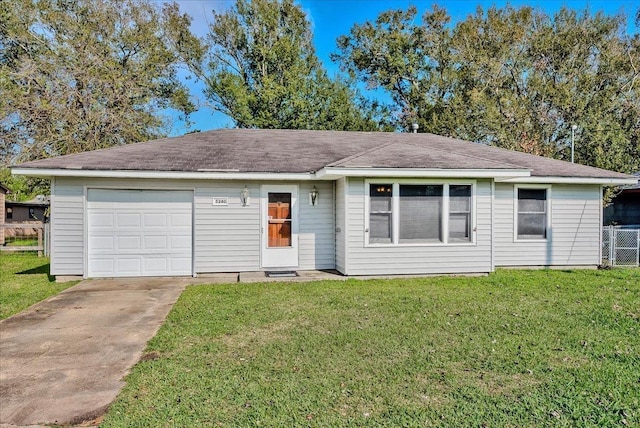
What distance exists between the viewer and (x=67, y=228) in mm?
8508

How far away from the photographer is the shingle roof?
8.46 metres

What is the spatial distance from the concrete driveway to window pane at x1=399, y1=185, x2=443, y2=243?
4952mm

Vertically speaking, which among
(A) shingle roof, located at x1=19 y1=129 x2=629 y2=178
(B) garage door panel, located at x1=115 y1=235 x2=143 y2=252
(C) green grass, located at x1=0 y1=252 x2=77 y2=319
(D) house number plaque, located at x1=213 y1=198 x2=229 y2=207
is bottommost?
(C) green grass, located at x1=0 y1=252 x2=77 y2=319

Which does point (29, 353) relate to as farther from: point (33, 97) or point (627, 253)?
point (33, 97)

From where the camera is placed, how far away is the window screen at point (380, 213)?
8.55m

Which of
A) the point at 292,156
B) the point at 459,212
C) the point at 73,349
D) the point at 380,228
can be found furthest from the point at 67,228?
the point at 459,212

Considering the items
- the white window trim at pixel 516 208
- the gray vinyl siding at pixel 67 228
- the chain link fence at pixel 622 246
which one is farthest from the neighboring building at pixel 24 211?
the chain link fence at pixel 622 246

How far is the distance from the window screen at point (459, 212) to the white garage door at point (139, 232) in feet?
19.6

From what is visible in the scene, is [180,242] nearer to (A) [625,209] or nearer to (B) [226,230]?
(B) [226,230]

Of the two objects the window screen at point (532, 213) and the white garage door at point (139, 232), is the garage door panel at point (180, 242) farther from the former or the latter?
the window screen at point (532, 213)

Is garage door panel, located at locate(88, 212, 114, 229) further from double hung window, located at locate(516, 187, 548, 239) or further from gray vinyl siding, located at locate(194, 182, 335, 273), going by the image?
double hung window, located at locate(516, 187, 548, 239)

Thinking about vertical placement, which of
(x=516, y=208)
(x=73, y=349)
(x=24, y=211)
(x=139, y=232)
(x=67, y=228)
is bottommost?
(x=73, y=349)

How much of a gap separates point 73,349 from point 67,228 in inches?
195

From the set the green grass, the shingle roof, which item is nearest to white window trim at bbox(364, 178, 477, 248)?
the shingle roof
